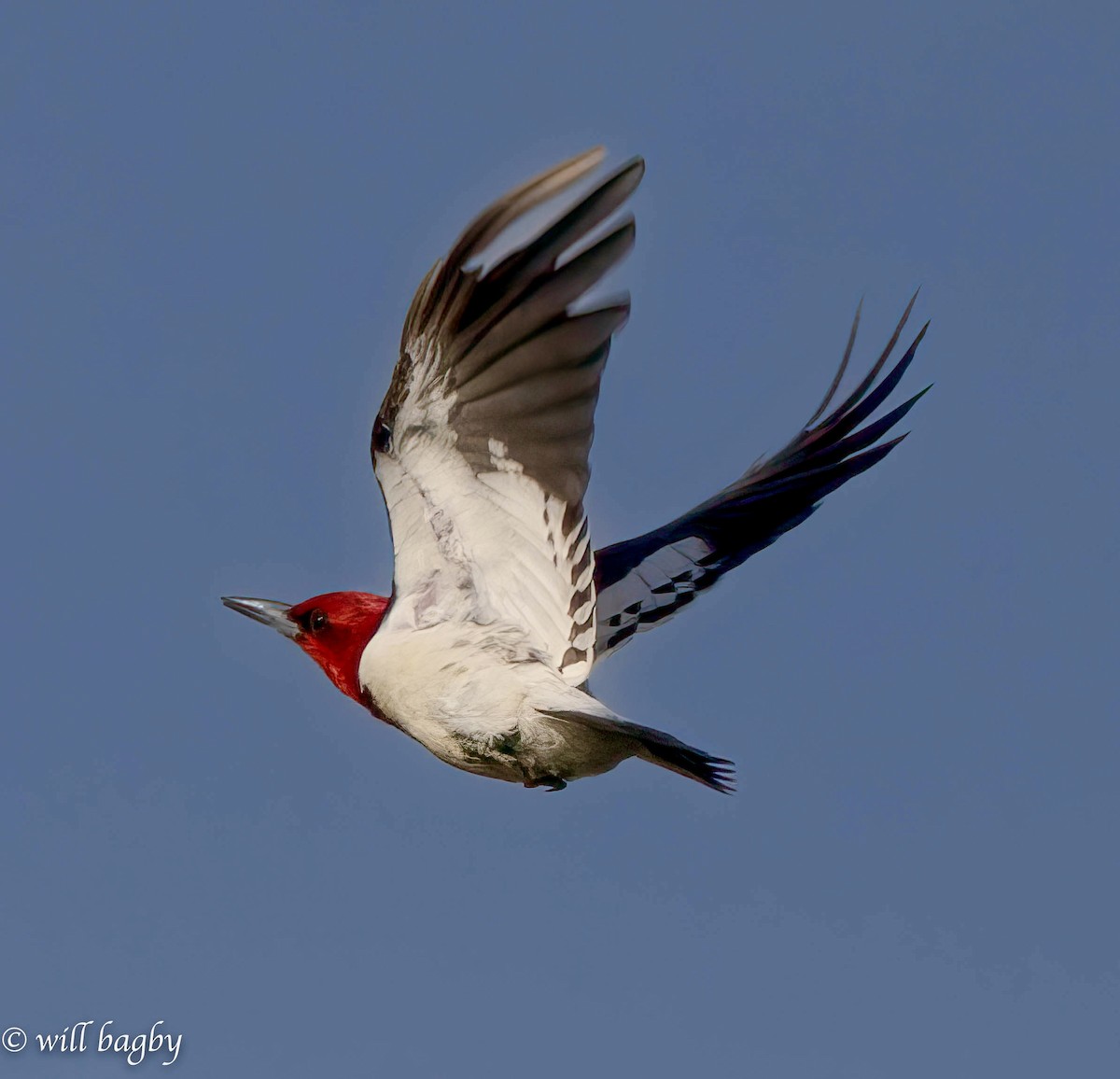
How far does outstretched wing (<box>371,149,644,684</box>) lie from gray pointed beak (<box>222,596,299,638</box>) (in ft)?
4.76

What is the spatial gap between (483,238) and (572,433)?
102 centimetres

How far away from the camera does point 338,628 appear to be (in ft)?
29.5

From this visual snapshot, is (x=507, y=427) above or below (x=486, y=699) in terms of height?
above

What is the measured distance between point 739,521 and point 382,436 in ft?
9.81

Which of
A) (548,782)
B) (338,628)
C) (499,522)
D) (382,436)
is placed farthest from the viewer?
(338,628)

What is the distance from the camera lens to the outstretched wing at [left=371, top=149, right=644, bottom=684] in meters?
6.68

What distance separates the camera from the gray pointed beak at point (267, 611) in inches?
370

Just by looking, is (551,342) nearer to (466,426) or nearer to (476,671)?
(466,426)

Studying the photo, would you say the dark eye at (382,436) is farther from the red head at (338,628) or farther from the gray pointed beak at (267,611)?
the gray pointed beak at (267,611)

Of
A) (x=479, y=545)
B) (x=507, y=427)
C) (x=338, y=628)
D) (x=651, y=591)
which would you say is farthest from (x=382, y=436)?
(x=651, y=591)

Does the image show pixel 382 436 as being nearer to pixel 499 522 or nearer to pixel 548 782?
pixel 499 522

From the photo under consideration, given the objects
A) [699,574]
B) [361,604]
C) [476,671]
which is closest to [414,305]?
[476,671]

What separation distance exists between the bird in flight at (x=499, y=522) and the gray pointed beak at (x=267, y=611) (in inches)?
1.8

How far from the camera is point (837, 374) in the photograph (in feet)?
33.0
